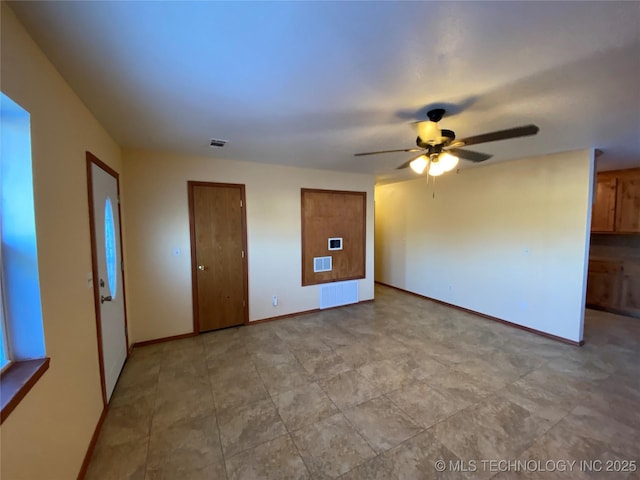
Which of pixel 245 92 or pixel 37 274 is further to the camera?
pixel 245 92

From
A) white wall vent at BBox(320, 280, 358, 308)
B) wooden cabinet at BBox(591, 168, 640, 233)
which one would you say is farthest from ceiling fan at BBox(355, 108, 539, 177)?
wooden cabinet at BBox(591, 168, 640, 233)

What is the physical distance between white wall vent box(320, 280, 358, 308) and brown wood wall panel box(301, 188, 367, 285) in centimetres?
11

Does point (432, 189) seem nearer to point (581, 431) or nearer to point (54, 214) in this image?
point (581, 431)

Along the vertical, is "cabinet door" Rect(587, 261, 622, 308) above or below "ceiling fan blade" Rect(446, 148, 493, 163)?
below

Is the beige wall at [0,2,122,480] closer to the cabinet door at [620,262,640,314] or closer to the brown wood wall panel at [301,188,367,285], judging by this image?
the brown wood wall panel at [301,188,367,285]

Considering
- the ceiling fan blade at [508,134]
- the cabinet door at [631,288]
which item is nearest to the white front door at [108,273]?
the ceiling fan blade at [508,134]

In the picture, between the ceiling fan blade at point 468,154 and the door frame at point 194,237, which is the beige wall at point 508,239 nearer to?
the ceiling fan blade at point 468,154

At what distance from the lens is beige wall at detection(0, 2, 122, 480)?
1.17 m

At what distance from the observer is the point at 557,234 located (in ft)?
11.6

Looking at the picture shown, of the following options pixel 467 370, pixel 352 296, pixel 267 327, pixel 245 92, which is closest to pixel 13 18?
pixel 245 92

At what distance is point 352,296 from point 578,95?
155 inches

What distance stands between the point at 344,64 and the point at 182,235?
2.97 m

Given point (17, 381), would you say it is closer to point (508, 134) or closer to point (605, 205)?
point (508, 134)

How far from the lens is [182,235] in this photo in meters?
3.58
